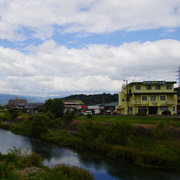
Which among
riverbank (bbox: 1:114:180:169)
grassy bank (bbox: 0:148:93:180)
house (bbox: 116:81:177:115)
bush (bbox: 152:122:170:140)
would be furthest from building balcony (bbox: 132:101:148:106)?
grassy bank (bbox: 0:148:93:180)

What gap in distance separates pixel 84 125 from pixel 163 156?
13885mm

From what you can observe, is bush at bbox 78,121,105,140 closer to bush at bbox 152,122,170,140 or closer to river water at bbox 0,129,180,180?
river water at bbox 0,129,180,180

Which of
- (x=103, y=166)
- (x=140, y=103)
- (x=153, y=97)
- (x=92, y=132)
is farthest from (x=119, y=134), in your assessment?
(x=153, y=97)

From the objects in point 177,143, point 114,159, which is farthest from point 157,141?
point 114,159

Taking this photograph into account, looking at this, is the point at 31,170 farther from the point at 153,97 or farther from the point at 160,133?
the point at 153,97

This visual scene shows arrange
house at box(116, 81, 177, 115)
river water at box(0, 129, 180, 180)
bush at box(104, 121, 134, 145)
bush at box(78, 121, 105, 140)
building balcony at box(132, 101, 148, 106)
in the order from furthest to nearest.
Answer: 1. building balcony at box(132, 101, 148, 106)
2. house at box(116, 81, 177, 115)
3. bush at box(78, 121, 105, 140)
4. bush at box(104, 121, 134, 145)
5. river water at box(0, 129, 180, 180)

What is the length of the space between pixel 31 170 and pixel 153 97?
116ft

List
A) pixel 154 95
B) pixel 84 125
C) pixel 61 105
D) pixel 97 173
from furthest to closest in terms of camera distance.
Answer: pixel 61 105 → pixel 154 95 → pixel 84 125 → pixel 97 173

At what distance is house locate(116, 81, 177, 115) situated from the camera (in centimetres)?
4567

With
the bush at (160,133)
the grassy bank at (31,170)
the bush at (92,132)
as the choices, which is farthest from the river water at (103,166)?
the bush at (160,133)

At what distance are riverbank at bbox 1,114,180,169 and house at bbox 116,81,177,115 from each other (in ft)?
37.2

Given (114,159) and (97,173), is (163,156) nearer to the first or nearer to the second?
(114,159)

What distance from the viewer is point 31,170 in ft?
60.4

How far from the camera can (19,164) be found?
19141 mm
